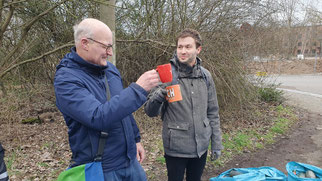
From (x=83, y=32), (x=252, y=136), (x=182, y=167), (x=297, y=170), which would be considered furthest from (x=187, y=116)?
(x=252, y=136)

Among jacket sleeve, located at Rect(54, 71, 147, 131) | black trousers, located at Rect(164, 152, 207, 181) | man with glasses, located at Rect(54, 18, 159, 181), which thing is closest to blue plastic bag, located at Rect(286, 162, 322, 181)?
black trousers, located at Rect(164, 152, 207, 181)

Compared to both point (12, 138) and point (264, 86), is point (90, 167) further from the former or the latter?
point (264, 86)

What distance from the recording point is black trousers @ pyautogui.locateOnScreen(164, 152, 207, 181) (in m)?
2.30

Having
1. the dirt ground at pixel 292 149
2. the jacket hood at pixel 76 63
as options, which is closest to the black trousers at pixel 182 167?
the jacket hood at pixel 76 63

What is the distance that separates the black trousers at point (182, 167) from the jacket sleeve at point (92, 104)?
1.14 m

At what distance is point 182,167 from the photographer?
232cm

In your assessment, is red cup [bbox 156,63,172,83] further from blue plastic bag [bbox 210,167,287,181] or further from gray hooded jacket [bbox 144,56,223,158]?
blue plastic bag [bbox 210,167,287,181]

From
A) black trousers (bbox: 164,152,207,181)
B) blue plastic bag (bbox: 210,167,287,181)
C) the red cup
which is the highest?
the red cup

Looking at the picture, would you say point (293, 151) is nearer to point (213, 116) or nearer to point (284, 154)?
point (284, 154)

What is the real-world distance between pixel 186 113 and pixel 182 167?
0.57m

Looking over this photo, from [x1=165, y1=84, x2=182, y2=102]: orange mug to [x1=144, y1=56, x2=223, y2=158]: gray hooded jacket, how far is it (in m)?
0.26

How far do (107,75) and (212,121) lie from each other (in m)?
1.26

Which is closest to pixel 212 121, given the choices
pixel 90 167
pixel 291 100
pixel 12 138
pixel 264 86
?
pixel 90 167

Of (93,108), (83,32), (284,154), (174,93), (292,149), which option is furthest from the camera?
(292,149)
